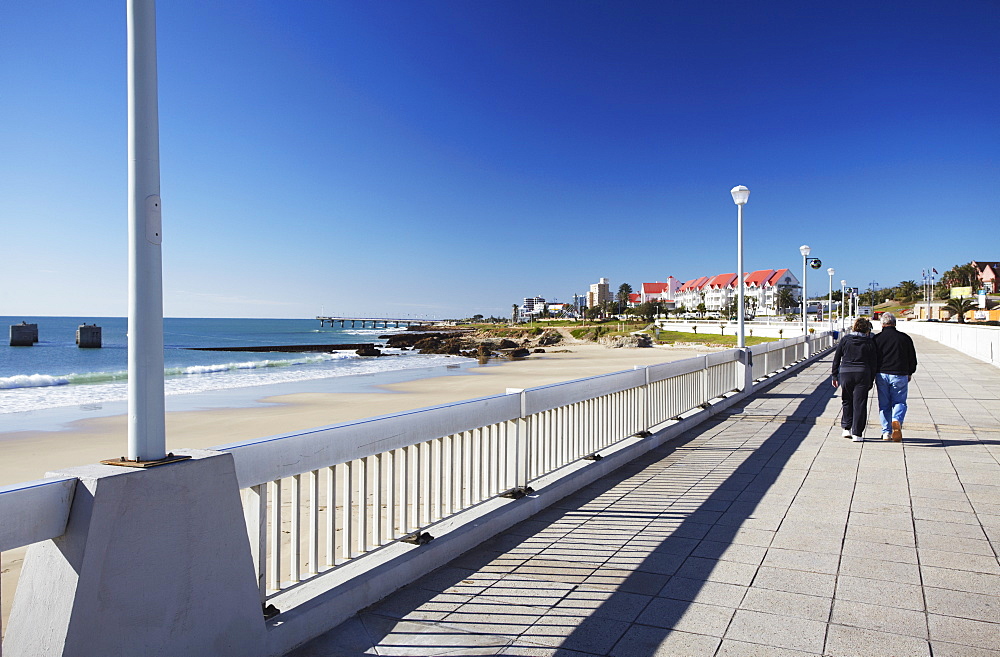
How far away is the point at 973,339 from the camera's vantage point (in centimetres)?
2633

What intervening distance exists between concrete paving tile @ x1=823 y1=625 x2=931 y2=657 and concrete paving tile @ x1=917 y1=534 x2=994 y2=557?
1.66 meters

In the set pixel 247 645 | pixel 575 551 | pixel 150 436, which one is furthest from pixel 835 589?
pixel 150 436

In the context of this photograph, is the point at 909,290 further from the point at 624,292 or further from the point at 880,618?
the point at 880,618

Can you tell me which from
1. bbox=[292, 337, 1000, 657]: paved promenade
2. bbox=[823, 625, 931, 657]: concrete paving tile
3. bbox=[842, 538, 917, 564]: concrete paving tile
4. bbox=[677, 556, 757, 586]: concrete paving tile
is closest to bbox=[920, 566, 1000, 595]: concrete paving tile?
bbox=[292, 337, 1000, 657]: paved promenade

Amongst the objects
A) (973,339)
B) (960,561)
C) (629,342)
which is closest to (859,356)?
(960,561)

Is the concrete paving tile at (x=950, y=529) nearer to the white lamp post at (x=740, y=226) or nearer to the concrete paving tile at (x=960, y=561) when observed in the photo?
the concrete paving tile at (x=960, y=561)

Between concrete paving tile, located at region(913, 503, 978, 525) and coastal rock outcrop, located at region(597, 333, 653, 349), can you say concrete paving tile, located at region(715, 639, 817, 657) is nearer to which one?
concrete paving tile, located at region(913, 503, 978, 525)

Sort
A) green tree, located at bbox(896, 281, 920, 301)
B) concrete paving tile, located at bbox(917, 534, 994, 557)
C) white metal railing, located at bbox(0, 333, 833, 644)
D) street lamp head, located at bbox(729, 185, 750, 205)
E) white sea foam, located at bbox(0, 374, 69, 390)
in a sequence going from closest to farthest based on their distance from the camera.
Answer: white metal railing, located at bbox(0, 333, 833, 644), concrete paving tile, located at bbox(917, 534, 994, 557), street lamp head, located at bbox(729, 185, 750, 205), white sea foam, located at bbox(0, 374, 69, 390), green tree, located at bbox(896, 281, 920, 301)

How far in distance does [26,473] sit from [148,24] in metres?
11.4

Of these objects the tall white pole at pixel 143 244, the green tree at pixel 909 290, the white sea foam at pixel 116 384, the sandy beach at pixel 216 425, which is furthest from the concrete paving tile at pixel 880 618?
the green tree at pixel 909 290

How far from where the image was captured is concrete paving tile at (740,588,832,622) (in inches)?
136

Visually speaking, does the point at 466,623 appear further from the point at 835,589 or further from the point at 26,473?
the point at 26,473

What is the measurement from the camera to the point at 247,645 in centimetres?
274

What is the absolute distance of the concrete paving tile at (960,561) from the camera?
4.10m
